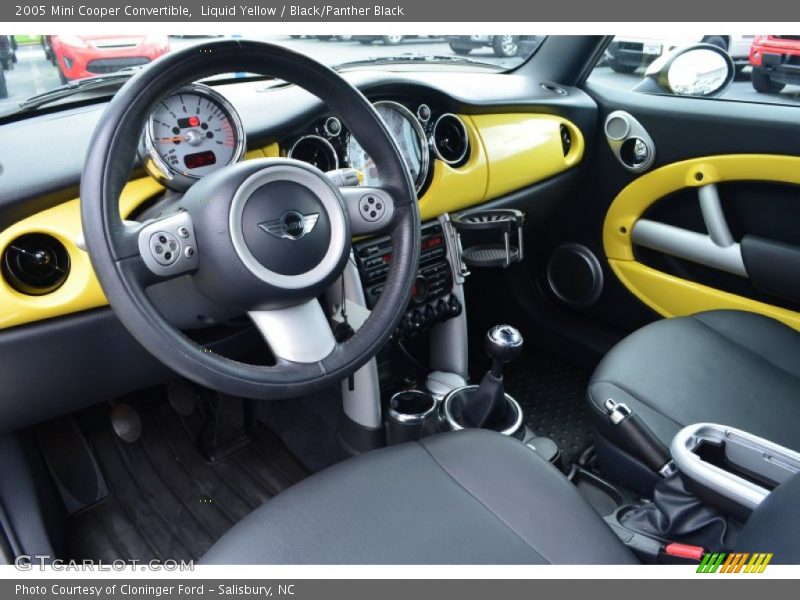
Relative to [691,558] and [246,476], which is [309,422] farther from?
[691,558]

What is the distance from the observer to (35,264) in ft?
3.74

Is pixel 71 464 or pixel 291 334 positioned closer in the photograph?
pixel 291 334

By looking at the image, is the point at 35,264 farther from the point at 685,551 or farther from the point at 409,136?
the point at 685,551

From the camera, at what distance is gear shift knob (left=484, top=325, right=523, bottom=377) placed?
4.58 ft

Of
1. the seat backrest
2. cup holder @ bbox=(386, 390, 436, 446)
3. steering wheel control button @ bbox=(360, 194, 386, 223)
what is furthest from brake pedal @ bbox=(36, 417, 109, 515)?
the seat backrest

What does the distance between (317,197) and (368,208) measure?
12 cm

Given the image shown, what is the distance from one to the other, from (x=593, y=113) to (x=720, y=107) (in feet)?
1.23

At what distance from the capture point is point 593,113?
2059 millimetres

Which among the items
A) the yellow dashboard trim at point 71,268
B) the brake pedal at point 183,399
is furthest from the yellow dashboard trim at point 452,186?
the brake pedal at point 183,399

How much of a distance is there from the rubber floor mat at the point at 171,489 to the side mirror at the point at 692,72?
1.56 metres

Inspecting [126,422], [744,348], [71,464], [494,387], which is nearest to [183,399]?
[126,422]

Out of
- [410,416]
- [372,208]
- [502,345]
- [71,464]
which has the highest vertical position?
[372,208]

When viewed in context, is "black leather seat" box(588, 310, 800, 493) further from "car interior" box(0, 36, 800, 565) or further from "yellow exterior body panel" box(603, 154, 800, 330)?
"yellow exterior body panel" box(603, 154, 800, 330)

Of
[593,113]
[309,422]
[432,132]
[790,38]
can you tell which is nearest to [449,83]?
[432,132]
